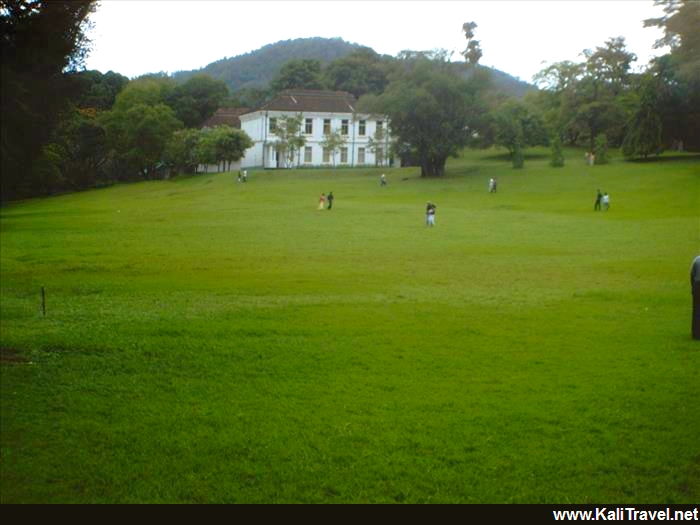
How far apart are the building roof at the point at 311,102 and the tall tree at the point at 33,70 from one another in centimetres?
7833

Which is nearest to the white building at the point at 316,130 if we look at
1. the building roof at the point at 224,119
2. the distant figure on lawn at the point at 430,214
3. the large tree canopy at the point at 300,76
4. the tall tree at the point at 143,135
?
the building roof at the point at 224,119

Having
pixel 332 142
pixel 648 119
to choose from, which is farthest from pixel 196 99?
pixel 648 119

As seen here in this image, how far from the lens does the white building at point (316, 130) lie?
88750 mm

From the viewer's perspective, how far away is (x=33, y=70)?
10375mm

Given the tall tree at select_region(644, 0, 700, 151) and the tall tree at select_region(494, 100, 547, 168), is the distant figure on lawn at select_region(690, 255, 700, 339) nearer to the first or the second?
the tall tree at select_region(644, 0, 700, 151)

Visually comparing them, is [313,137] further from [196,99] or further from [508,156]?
[508,156]

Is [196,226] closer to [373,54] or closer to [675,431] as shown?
[675,431]

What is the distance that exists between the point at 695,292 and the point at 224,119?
283 feet

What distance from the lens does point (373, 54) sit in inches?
4220

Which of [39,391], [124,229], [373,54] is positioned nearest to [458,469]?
[39,391]

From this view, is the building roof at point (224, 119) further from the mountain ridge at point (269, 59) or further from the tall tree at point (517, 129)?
the tall tree at point (517, 129)

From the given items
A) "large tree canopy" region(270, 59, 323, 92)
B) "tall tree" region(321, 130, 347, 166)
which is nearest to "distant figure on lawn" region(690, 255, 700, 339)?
"tall tree" region(321, 130, 347, 166)

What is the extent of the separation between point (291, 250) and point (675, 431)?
21.5 meters

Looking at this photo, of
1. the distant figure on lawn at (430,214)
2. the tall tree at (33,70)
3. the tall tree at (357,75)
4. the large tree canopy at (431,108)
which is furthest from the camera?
the tall tree at (357,75)
